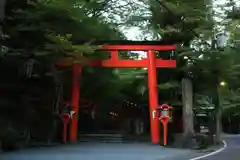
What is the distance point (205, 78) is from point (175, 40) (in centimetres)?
292

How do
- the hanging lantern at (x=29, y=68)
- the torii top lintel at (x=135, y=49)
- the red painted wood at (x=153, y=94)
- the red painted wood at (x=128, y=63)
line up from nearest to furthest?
the hanging lantern at (x=29, y=68) → the red painted wood at (x=153, y=94) → the torii top lintel at (x=135, y=49) → the red painted wood at (x=128, y=63)

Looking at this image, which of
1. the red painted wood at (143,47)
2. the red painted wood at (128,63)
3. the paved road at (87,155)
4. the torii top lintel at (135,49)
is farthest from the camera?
the red painted wood at (128,63)

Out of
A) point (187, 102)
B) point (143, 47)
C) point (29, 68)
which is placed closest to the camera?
point (29, 68)

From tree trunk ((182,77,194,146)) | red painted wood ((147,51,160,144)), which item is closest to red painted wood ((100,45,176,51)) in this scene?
red painted wood ((147,51,160,144))

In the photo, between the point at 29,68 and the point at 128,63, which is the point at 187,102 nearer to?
the point at 128,63

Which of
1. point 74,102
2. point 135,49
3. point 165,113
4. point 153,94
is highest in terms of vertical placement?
point 135,49

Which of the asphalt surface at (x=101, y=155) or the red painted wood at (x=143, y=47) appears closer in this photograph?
the asphalt surface at (x=101, y=155)

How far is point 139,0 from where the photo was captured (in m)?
25.0

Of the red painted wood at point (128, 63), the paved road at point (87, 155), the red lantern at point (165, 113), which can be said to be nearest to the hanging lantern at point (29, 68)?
the paved road at point (87, 155)

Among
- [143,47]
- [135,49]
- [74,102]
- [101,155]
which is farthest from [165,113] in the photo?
[101,155]

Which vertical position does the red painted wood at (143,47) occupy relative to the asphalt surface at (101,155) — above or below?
above

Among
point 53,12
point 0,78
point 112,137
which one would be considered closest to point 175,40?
point 112,137

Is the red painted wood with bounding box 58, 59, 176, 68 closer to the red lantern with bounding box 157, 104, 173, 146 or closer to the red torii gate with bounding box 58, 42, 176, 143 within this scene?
the red torii gate with bounding box 58, 42, 176, 143

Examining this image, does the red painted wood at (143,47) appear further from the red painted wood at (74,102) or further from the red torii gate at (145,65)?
the red painted wood at (74,102)
